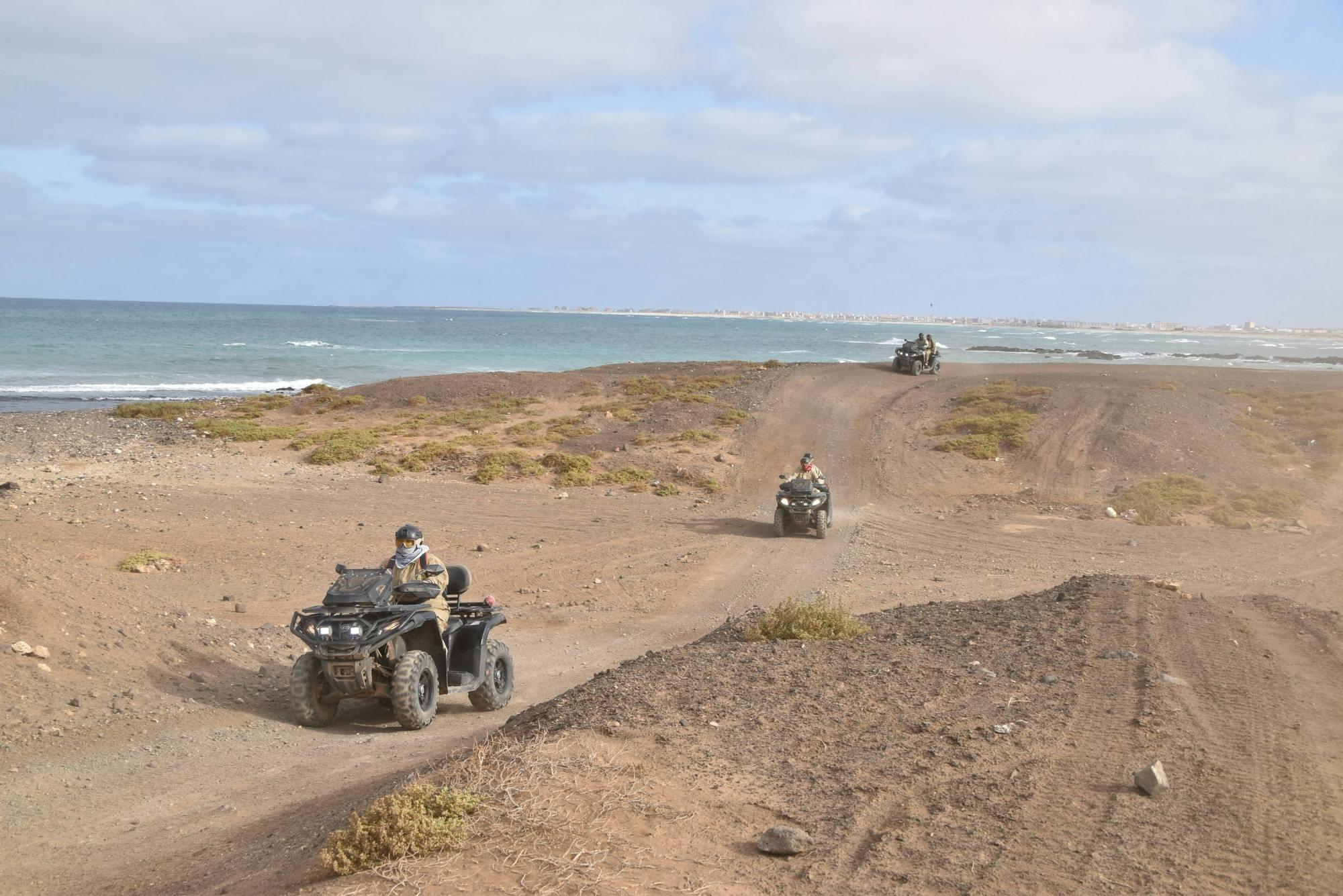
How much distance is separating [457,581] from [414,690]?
1325 mm

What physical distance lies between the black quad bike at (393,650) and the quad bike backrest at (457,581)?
0.04ft

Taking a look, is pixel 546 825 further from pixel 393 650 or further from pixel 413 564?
pixel 413 564

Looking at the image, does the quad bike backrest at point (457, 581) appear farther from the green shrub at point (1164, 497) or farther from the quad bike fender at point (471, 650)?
the green shrub at point (1164, 497)

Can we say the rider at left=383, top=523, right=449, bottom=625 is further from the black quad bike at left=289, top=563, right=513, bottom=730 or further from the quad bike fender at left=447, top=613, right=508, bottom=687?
the quad bike fender at left=447, top=613, right=508, bottom=687

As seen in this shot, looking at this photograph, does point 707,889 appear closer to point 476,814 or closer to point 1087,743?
point 476,814

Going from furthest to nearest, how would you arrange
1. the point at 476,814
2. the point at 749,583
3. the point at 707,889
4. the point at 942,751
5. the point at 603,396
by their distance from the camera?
the point at 603,396
the point at 749,583
the point at 942,751
the point at 476,814
the point at 707,889

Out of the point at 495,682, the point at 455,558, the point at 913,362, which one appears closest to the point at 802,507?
the point at 455,558

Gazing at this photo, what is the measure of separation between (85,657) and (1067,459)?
24006mm

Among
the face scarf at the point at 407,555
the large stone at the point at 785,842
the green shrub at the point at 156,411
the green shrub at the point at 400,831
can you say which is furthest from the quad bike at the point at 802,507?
the green shrub at the point at 156,411

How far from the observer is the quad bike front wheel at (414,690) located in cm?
953

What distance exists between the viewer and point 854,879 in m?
5.46

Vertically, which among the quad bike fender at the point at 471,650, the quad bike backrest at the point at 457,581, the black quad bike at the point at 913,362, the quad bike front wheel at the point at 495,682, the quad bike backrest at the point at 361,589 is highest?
the black quad bike at the point at 913,362

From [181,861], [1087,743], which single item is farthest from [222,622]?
[1087,743]

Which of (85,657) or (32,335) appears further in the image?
(32,335)
